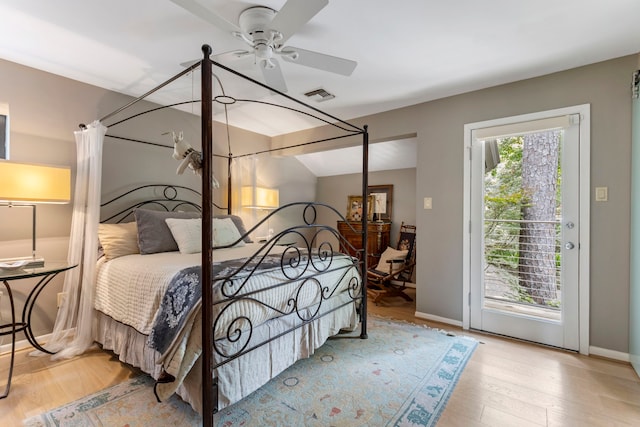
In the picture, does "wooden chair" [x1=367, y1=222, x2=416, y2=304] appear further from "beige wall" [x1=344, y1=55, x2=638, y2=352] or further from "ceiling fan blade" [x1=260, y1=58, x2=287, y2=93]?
"ceiling fan blade" [x1=260, y1=58, x2=287, y2=93]

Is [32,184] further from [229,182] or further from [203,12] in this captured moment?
[229,182]

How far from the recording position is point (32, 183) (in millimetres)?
2129

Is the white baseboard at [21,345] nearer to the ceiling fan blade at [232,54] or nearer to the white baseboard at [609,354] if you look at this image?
the ceiling fan blade at [232,54]

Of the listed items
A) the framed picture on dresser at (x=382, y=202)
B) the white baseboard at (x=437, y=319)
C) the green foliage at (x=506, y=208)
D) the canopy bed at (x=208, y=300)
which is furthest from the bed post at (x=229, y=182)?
the green foliage at (x=506, y=208)

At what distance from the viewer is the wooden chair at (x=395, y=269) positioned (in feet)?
13.0

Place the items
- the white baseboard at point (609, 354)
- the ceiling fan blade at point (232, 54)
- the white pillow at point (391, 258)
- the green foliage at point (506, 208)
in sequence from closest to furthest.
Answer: the ceiling fan blade at point (232, 54) → the white baseboard at point (609, 354) → the green foliage at point (506, 208) → the white pillow at point (391, 258)

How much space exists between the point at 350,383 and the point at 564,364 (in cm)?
171

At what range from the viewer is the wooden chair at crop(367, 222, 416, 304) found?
156 inches

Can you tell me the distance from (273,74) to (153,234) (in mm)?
1725

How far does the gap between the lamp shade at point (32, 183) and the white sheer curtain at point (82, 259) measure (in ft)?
0.56

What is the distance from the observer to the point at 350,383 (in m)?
2.01

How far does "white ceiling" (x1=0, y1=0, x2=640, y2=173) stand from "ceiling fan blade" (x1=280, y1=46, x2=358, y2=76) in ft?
0.77

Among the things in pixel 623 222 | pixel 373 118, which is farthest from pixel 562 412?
pixel 373 118

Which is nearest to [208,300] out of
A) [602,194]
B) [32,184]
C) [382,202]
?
[32,184]
